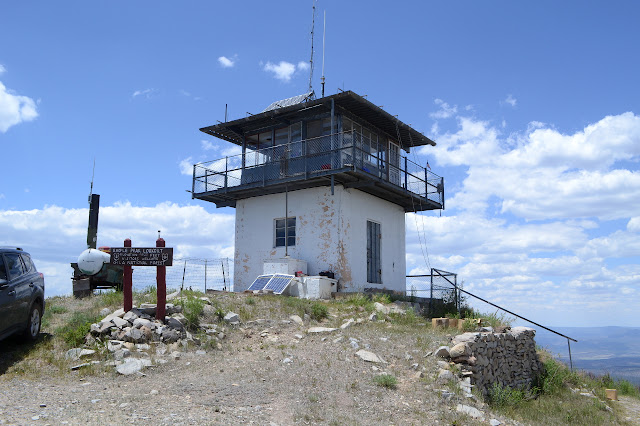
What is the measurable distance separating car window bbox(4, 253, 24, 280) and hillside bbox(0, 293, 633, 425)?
1522 millimetres

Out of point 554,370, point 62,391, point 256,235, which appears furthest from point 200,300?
point 554,370

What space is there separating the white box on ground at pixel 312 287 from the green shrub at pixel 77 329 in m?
7.49

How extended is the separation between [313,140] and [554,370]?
11625mm

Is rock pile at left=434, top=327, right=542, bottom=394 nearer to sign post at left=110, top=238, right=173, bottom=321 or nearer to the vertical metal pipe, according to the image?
sign post at left=110, top=238, right=173, bottom=321

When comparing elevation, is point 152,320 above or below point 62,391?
above

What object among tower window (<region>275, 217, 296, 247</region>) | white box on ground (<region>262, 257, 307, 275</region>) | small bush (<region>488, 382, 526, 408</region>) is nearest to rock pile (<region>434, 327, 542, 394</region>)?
small bush (<region>488, 382, 526, 408</region>)

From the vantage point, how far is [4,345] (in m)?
11.3

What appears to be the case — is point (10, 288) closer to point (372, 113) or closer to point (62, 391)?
point (62, 391)

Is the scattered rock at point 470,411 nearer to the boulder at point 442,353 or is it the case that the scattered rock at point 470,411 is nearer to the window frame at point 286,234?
the boulder at point 442,353

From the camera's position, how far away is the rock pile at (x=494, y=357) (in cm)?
1191

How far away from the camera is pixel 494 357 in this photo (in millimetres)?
14016

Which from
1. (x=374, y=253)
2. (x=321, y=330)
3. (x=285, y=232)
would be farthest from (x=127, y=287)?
(x=374, y=253)

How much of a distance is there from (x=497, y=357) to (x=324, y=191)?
30.2 feet

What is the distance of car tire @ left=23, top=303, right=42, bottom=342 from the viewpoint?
441 inches
